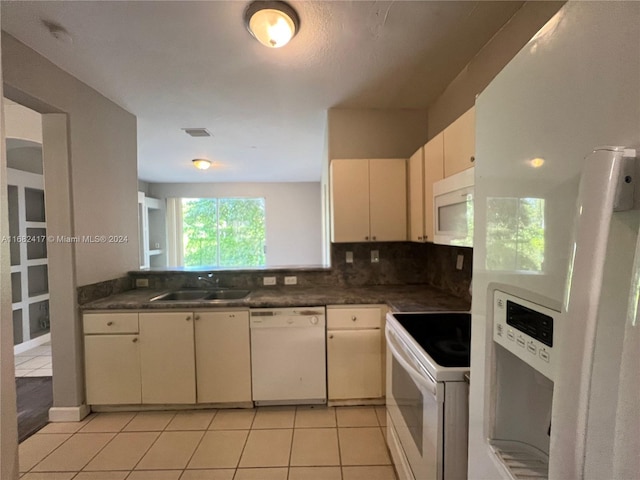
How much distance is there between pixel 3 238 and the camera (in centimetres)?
75

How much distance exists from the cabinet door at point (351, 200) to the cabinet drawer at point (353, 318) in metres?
0.60

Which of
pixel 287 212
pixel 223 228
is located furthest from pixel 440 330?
pixel 223 228

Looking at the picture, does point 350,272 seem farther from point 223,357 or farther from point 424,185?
point 223,357

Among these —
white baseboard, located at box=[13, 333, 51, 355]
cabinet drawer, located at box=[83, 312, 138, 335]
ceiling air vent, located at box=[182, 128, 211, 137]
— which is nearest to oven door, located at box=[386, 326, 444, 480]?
cabinet drawer, located at box=[83, 312, 138, 335]

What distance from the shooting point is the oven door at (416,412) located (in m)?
1.12

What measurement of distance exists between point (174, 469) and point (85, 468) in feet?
1.83

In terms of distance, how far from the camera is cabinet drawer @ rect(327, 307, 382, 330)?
91.7 inches

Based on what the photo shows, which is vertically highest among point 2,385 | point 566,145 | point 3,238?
point 566,145

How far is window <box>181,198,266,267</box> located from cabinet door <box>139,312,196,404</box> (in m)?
4.58

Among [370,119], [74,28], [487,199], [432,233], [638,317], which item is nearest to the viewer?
[638,317]

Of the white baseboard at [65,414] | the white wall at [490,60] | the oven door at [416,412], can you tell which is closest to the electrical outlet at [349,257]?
the oven door at [416,412]

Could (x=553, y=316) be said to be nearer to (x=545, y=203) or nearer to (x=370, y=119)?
(x=545, y=203)

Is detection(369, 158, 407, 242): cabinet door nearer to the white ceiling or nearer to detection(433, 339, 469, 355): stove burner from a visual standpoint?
the white ceiling

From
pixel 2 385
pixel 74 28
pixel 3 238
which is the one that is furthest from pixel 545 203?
pixel 74 28
